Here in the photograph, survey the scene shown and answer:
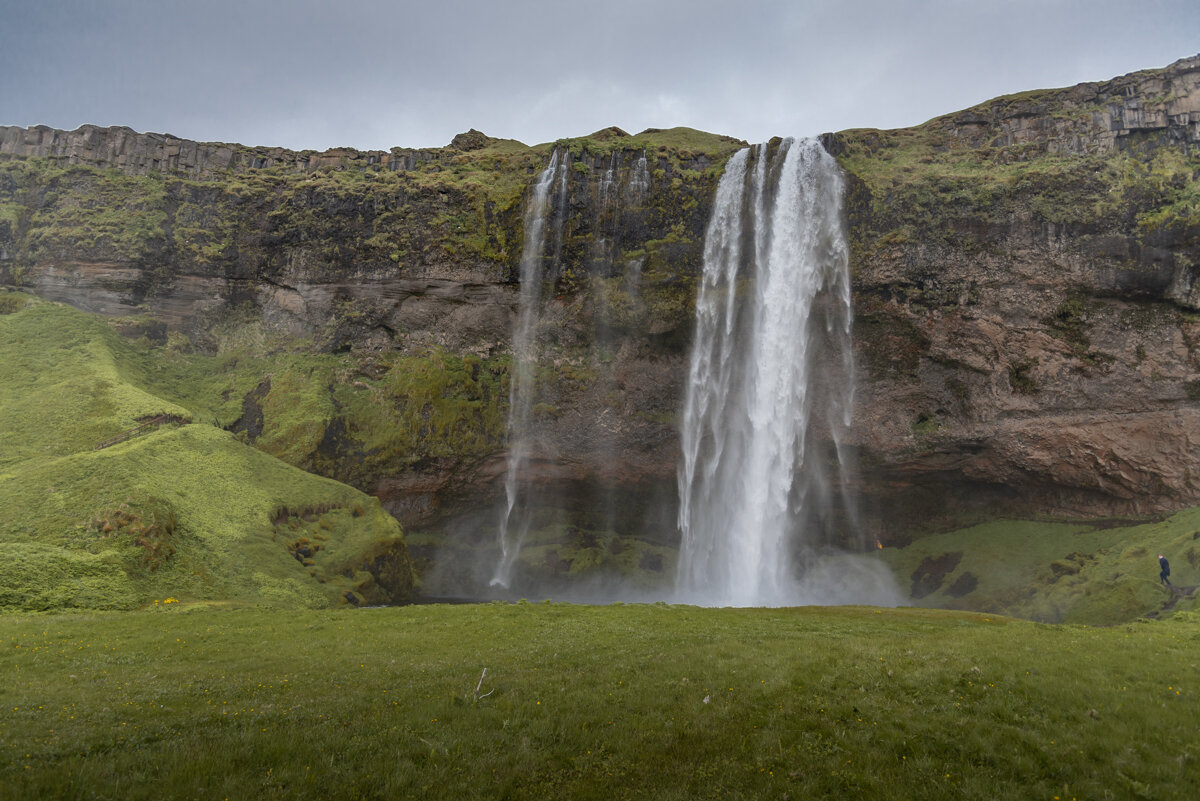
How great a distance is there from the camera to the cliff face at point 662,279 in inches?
1548

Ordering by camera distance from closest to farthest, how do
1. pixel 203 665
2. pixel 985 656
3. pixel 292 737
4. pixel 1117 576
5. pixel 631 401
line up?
pixel 292 737 < pixel 985 656 < pixel 203 665 < pixel 1117 576 < pixel 631 401

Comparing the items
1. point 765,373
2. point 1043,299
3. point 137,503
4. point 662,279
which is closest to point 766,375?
point 765,373

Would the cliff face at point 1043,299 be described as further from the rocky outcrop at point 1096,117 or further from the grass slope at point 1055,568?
the grass slope at point 1055,568

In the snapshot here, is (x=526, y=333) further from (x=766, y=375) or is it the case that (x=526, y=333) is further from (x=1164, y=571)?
(x=1164, y=571)

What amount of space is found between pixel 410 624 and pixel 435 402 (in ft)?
99.6

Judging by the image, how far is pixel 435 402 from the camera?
48531mm

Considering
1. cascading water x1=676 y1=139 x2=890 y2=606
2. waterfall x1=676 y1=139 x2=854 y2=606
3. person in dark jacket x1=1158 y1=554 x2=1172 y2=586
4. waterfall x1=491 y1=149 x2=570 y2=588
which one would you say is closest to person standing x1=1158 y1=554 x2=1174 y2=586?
person in dark jacket x1=1158 y1=554 x2=1172 y2=586

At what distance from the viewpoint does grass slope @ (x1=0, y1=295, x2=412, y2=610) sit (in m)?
25.2

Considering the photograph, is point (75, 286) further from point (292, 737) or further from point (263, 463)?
point (292, 737)

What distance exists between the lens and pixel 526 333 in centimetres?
4953

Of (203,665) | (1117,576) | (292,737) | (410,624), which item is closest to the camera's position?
(292,737)

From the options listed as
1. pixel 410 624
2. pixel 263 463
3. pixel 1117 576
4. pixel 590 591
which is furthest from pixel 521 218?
pixel 1117 576

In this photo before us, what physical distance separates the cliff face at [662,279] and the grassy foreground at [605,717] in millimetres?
29928

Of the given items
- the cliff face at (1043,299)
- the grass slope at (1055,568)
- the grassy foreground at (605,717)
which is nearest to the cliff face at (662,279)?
the cliff face at (1043,299)
